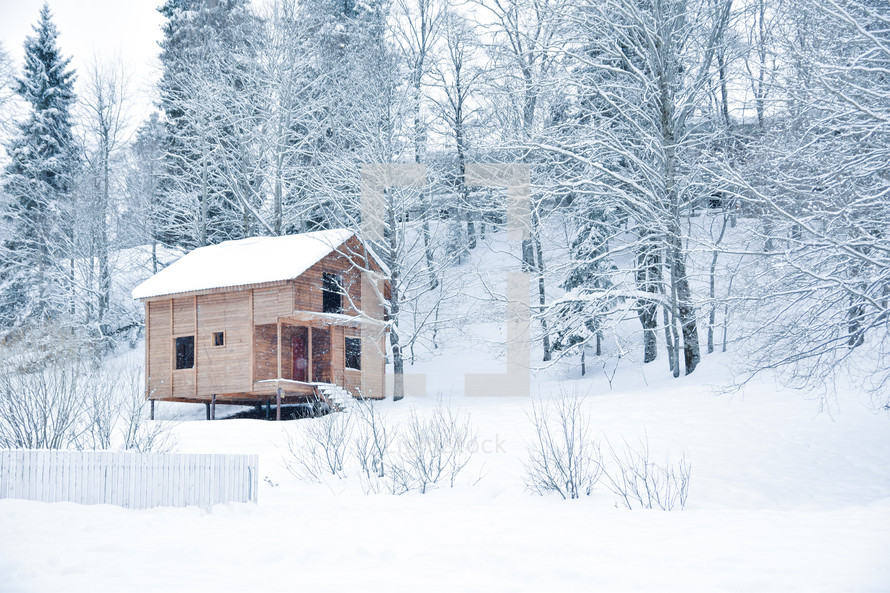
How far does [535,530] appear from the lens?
1081cm

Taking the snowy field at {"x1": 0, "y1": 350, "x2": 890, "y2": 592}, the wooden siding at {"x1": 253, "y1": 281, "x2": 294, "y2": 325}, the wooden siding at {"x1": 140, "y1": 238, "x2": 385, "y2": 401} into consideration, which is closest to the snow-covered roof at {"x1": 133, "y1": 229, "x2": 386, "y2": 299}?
the wooden siding at {"x1": 140, "y1": 238, "x2": 385, "y2": 401}

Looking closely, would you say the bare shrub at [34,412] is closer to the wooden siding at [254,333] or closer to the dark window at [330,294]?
the wooden siding at [254,333]

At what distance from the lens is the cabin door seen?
29688 millimetres

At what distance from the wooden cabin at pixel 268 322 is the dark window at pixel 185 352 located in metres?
0.03

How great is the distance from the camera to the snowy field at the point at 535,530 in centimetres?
812

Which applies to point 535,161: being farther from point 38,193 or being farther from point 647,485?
point 38,193

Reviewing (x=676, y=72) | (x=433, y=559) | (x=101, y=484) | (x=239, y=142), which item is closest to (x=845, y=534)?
(x=433, y=559)

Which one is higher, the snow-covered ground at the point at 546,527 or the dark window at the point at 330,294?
the dark window at the point at 330,294

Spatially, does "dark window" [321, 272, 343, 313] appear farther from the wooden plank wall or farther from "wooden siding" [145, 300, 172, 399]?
"wooden siding" [145, 300, 172, 399]

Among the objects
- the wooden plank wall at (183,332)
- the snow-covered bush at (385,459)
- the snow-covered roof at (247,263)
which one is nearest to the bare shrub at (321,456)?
the snow-covered bush at (385,459)

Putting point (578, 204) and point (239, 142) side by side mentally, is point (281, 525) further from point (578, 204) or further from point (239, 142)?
point (239, 142)

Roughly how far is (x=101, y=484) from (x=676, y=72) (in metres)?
17.3

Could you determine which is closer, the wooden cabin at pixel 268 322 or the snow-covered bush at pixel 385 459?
the snow-covered bush at pixel 385 459

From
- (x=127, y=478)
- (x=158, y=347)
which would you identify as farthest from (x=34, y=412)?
(x=158, y=347)
